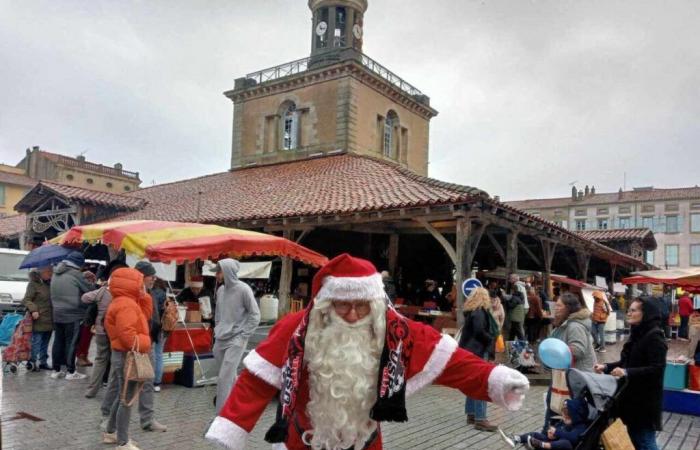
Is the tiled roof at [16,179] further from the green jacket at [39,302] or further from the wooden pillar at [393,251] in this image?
the green jacket at [39,302]

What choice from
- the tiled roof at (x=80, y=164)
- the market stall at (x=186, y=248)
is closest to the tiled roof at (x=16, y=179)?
the tiled roof at (x=80, y=164)

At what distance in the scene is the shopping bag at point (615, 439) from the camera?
350cm

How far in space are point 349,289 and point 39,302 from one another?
22.8 ft

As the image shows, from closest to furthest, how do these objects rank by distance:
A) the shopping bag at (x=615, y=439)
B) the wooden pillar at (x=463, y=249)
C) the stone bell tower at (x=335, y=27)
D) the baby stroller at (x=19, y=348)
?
the shopping bag at (x=615, y=439) → the baby stroller at (x=19, y=348) → the wooden pillar at (x=463, y=249) → the stone bell tower at (x=335, y=27)

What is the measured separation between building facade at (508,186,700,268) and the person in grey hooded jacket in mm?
47093

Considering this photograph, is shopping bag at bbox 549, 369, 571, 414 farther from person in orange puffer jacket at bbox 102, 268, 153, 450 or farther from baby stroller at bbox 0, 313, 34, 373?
baby stroller at bbox 0, 313, 34, 373

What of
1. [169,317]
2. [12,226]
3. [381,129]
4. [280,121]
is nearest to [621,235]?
[381,129]

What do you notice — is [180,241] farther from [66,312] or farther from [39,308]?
[39,308]

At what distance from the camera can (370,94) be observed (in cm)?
2041

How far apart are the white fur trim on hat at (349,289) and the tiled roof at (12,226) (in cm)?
2351

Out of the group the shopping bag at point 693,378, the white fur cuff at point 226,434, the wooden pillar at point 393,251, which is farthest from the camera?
the wooden pillar at point 393,251

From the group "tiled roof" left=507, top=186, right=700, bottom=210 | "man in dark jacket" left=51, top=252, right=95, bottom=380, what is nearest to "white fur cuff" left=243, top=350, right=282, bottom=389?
"man in dark jacket" left=51, top=252, right=95, bottom=380

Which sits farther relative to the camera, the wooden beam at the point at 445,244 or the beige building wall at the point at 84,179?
the beige building wall at the point at 84,179

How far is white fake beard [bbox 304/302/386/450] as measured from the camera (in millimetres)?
2410
